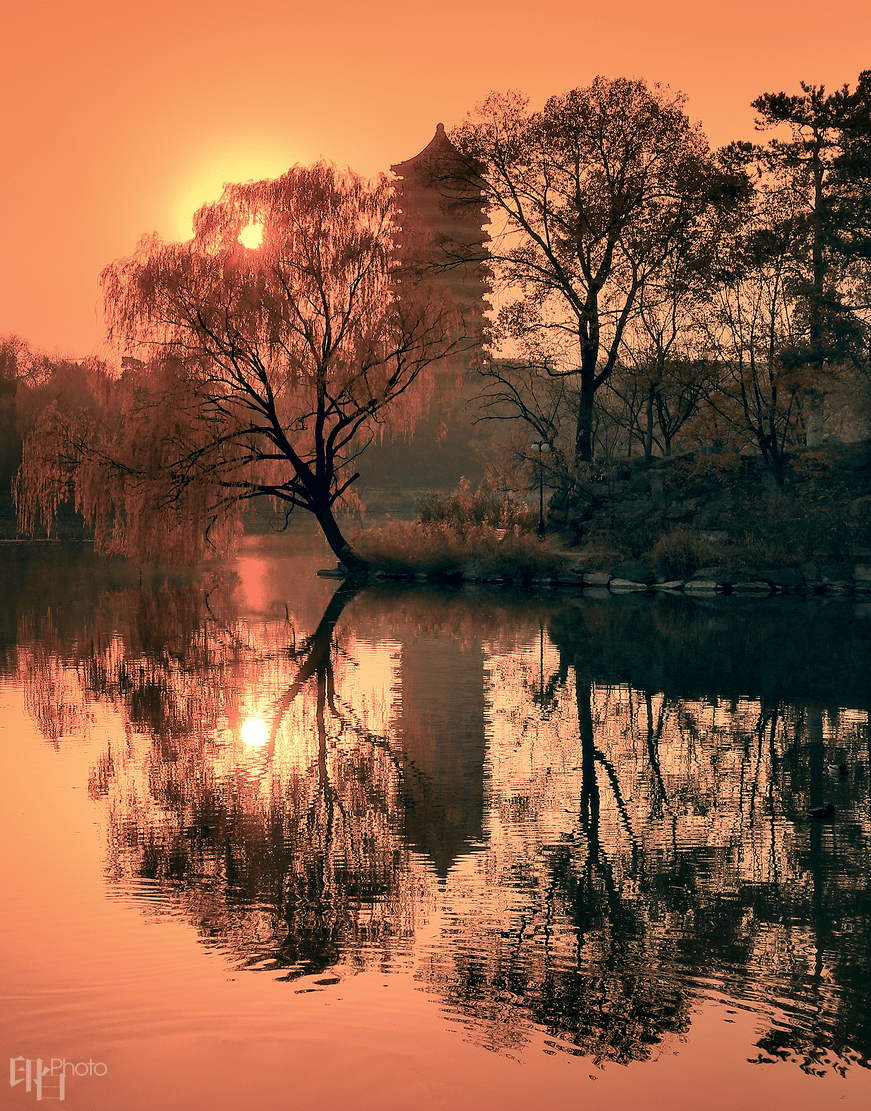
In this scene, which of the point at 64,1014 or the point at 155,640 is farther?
the point at 155,640

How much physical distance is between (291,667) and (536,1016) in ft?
34.8

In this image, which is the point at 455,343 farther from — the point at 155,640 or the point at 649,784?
the point at 649,784

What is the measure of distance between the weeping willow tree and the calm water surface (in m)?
12.7

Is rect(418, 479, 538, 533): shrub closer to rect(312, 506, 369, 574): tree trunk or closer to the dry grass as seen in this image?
the dry grass

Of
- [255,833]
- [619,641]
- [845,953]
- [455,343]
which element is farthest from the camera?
[455,343]

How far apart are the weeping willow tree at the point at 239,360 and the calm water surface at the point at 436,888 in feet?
41.8

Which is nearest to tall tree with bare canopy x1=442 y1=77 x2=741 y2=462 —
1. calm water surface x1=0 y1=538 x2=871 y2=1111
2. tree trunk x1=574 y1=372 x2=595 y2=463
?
tree trunk x1=574 y1=372 x2=595 y2=463

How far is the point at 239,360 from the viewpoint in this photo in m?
28.3

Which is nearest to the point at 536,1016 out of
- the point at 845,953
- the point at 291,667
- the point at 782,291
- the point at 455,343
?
the point at 845,953

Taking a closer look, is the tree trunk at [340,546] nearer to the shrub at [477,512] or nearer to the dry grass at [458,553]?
the dry grass at [458,553]

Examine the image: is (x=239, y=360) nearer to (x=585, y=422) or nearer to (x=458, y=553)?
(x=458, y=553)

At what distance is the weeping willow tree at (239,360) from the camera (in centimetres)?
2694

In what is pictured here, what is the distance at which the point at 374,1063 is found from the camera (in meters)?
4.36

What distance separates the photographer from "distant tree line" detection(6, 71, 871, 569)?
2717 cm
